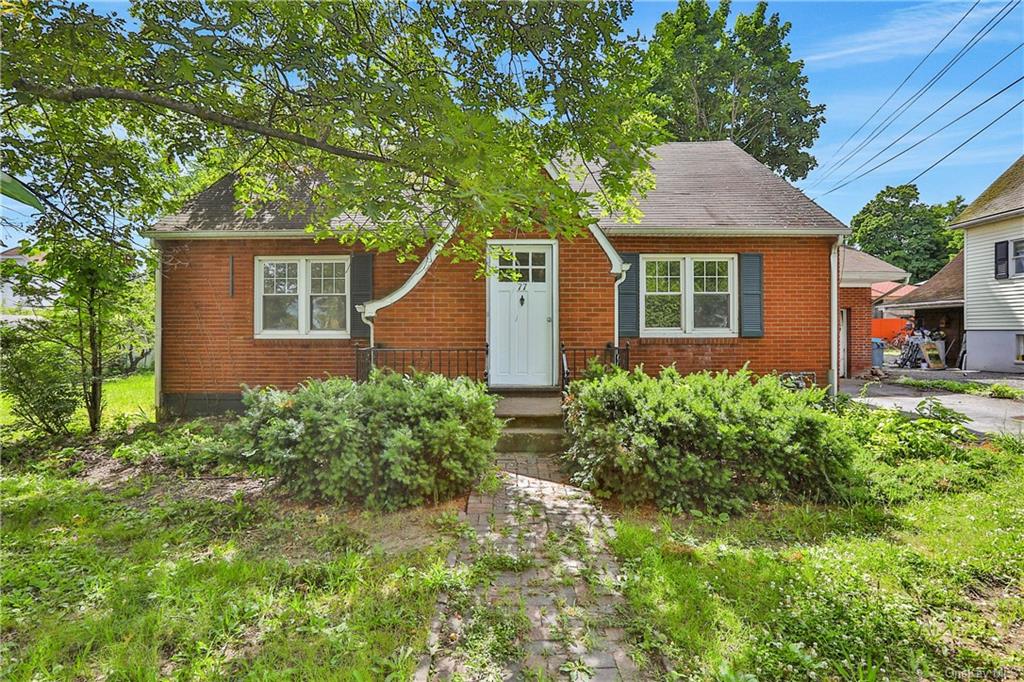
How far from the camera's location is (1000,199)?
15.6 meters

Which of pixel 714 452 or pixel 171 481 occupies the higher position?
pixel 714 452

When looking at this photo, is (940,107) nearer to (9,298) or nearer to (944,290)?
(944,290)

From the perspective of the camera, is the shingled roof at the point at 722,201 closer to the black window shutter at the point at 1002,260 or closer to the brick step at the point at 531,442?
the brick step at the point at 531,442

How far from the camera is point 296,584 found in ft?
10.1

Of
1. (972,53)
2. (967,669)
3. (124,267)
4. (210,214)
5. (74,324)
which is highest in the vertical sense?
(972,53)

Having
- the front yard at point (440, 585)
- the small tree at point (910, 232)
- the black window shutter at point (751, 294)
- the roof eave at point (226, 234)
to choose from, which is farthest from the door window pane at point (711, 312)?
the small tree at point (910, 232)

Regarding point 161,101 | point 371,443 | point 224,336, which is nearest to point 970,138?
point 371,443

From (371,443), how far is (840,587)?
3602 mm

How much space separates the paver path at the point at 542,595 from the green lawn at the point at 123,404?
24.3 feet

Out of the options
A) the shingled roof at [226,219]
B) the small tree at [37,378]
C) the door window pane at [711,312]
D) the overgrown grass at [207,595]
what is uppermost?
the shingled roof at [226,219]

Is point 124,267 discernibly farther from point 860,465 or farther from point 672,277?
point 860,465

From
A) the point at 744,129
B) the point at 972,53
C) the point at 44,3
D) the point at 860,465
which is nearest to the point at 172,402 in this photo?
the point at 44,3

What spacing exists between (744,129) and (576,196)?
23.3m

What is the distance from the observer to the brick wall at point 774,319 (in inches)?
342
